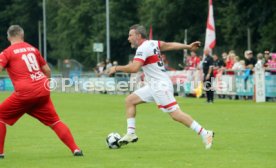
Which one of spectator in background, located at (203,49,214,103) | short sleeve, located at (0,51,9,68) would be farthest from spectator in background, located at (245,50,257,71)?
short sleeve, located at (0,51,9,68)

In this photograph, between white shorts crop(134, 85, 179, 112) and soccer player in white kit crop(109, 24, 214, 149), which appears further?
white shorts crop(134, 85, 179, 112)

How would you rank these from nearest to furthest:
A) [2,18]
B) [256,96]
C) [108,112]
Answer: [108,112] → [256,96] → [2,18]

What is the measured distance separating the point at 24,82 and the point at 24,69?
20 centimetres

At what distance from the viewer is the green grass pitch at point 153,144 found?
39.9 ft

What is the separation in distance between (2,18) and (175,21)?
35380 millimetres

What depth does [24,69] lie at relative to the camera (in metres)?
12.6

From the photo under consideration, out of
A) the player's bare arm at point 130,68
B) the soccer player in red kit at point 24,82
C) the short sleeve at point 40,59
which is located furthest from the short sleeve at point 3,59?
the player's bare arm at point 130,68

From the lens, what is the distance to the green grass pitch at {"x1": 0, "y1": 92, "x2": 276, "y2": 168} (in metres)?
12.2

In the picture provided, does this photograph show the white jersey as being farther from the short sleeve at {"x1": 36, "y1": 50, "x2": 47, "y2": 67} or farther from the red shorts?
the red shorts

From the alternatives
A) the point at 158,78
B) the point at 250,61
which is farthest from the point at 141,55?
the point at 250,61

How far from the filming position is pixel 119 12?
84.7 metres

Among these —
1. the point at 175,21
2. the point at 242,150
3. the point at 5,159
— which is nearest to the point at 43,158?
the point at 5,159

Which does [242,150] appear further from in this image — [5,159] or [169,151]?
[5,159]

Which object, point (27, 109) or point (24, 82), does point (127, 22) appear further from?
point (24, 82)
